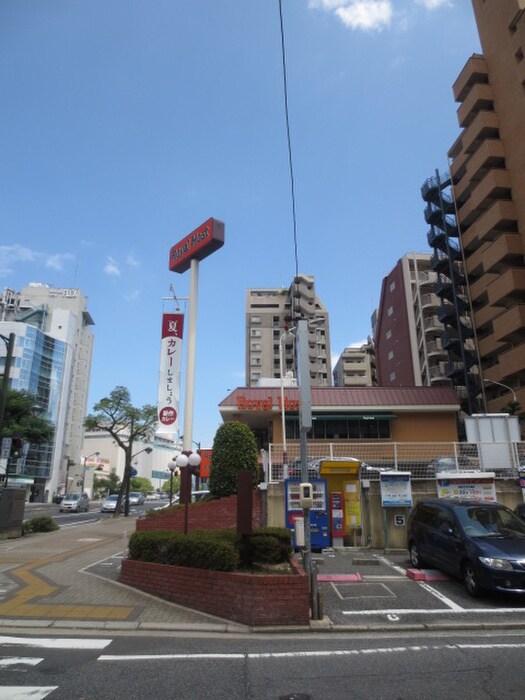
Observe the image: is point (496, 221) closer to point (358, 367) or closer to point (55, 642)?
point (55, 642)

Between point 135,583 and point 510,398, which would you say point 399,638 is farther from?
point 510,398

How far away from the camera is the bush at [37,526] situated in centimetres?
2167

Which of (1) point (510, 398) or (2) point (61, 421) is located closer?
(1) point (510, 398)

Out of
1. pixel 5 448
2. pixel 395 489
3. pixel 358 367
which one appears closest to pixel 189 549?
pixel 395 489

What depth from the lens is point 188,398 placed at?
2136 centimetres

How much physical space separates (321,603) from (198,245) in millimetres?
18340

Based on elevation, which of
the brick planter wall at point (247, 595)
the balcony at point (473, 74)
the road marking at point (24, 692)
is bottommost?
the road marking at point (24, 692)

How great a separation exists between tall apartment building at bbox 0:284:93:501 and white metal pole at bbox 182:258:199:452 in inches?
1964

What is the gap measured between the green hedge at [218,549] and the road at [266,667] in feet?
4.52

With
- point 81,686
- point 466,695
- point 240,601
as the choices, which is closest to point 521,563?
point 466,695

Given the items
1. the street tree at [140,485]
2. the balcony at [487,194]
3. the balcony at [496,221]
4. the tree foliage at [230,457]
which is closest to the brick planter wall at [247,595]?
the tree foliage at [230,457]

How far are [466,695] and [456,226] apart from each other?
4691 cm

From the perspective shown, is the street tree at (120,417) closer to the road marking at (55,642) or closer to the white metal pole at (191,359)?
the white metal pole at (191,359)

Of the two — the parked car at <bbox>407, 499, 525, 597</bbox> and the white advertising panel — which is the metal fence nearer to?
the white advertising panel
